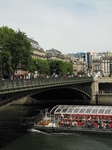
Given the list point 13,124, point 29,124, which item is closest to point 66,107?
point 29,124

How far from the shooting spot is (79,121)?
37031 mm

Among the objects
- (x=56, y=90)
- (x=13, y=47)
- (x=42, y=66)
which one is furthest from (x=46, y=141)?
(x=42, y=66)

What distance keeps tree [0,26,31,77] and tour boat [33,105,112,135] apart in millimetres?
21797

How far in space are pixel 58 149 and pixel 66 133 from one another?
21.3 feet

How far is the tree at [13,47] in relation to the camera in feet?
184

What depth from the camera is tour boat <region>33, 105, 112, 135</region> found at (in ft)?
113

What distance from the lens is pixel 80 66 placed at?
188 metres

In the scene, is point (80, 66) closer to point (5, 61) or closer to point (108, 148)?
point (5, 61)

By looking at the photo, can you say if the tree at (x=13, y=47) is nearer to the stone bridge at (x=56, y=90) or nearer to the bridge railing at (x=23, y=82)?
the stone bridge at (x=56, y=90)

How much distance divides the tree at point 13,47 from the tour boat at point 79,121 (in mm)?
21797

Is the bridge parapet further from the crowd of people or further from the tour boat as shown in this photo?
the crowd of people

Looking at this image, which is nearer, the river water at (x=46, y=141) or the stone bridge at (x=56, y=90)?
the stone bridge at (x=56, y=90)

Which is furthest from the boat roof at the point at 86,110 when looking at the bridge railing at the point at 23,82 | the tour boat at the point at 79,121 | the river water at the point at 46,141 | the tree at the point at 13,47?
the tree at the point at 13,47

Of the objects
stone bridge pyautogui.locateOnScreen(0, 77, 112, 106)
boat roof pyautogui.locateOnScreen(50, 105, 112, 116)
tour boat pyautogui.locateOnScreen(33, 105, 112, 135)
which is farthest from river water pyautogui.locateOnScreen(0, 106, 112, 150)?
stone bridge pyautogui.locateOnScreen(0, 77, 112, 106)
